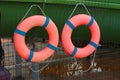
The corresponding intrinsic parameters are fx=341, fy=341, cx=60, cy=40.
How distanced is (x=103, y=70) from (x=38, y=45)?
2208mm

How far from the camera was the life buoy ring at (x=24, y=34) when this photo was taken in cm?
344

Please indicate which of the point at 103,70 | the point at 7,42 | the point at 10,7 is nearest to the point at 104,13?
the point at 10,7

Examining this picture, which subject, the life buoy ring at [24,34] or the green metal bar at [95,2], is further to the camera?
the green metal bar at [95,2]

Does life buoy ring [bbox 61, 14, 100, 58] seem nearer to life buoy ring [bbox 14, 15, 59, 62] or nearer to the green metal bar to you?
life buoy ring [bbox 14, 15, 59, 62]

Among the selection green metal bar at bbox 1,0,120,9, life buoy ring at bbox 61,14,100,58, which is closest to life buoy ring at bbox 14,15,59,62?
life buoy ring at bbox 61,14,100,58

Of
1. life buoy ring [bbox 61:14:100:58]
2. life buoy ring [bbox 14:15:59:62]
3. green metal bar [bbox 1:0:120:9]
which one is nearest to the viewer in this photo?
life buoy ring [bbox 14:15:59:62]

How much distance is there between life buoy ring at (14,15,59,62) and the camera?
3443mm

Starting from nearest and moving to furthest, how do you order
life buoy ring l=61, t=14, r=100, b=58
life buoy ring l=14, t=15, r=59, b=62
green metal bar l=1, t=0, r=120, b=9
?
life buoy ring l=14, t=15, r=59, b=62 → life buoy ring l=61, t=14, r=100, b=58 → green metal bar l=1, t=0, r=120, b=9

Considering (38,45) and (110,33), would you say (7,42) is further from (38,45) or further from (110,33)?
(110,33)

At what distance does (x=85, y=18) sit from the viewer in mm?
3836

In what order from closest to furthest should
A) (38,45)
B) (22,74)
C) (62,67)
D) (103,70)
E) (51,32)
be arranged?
(51,32), (38,45), (22,74), (62,67), (103,70)

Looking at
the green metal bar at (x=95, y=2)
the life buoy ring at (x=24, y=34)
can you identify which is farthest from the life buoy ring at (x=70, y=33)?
the green metal bar at (x=95, y=2)

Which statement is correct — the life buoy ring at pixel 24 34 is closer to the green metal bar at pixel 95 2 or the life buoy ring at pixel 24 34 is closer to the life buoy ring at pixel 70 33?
the life buoy ring at pixel 70 33

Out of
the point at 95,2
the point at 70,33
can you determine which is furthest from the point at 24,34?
the point at 95,2
